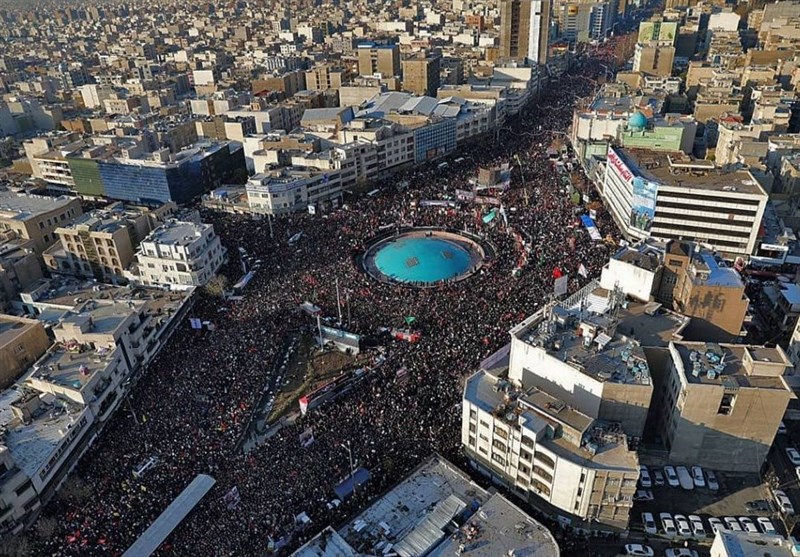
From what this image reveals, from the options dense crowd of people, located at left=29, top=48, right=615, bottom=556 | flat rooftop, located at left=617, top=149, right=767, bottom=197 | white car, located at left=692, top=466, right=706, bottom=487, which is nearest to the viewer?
dense crowd of people, located at left=29, top=48, right=615, bottom=556

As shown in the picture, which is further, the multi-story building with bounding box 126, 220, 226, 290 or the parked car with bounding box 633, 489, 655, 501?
the multi-story building with bounding box 126, 220, 226, 290

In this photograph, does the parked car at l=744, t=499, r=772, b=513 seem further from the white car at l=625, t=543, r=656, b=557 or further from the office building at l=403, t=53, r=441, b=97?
the office building at l=403, t=53, r=441, b=97

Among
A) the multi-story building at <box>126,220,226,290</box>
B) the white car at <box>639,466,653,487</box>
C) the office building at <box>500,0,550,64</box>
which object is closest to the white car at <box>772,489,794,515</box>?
the white car at <box>639,466,653,487</box>

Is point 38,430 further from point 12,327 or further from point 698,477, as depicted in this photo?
point 698,477

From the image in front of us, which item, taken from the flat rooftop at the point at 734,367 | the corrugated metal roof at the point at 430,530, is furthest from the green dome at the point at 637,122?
the corrugated metal roof at the point at 430,530

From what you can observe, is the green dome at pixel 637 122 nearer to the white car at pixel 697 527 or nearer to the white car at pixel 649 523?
the white car at pixel 697 527
